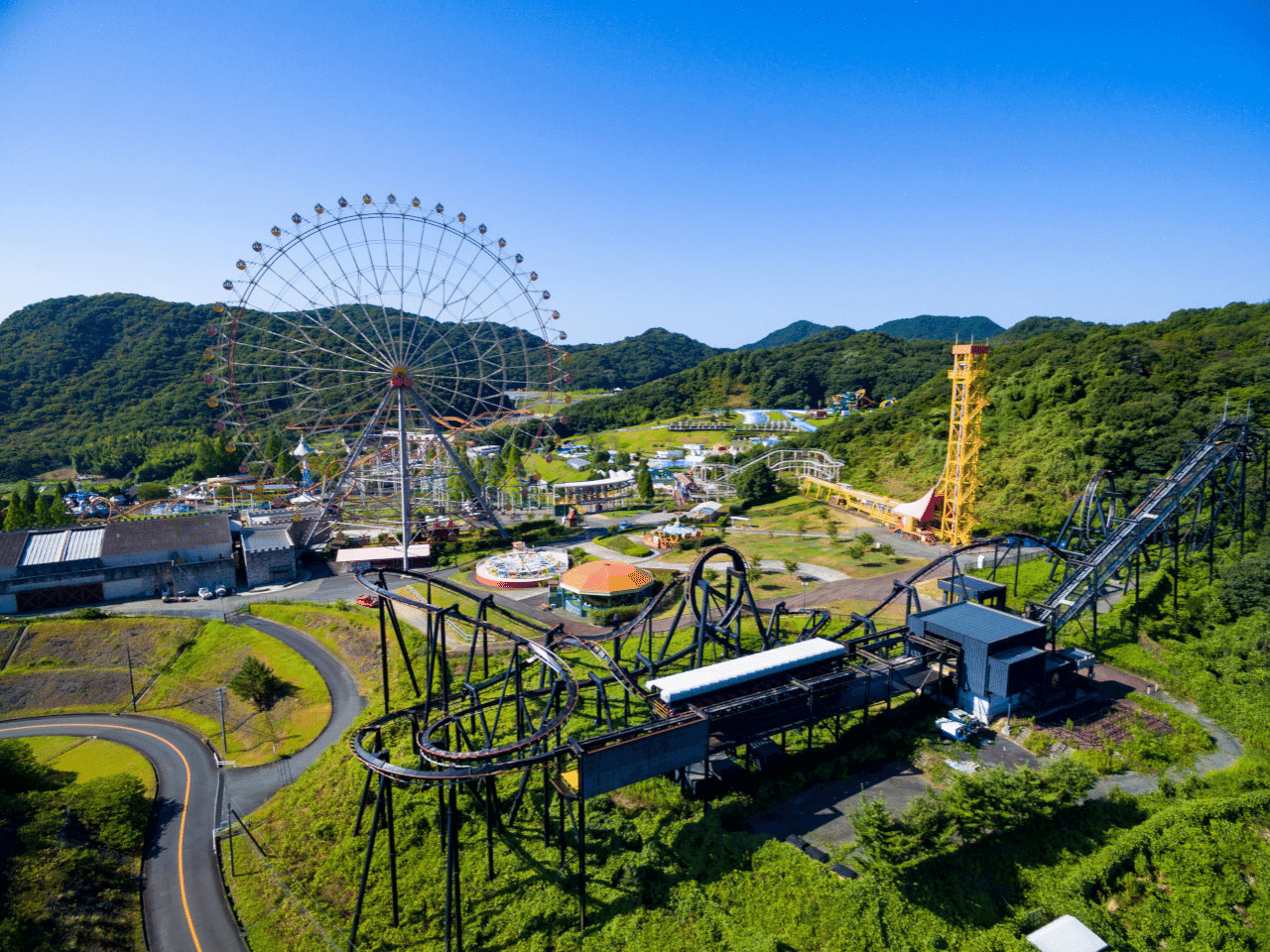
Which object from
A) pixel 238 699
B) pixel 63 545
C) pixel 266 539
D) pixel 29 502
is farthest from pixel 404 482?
pixel 29 502

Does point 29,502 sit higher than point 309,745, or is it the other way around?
point 29,502

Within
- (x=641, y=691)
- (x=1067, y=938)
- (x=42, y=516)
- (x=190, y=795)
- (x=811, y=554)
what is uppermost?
(x=42, y=516)

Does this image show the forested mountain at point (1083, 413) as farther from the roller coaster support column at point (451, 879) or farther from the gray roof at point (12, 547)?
the gray roof at point (12, 547)

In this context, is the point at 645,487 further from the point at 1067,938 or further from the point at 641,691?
the point at 1067,938

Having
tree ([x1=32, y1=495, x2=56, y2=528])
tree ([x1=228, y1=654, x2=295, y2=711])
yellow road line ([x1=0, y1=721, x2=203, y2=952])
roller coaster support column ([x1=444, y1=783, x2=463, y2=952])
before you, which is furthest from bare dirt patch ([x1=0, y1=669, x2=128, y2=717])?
tree ([x1=32, y1=495, x2=56, y2=528])

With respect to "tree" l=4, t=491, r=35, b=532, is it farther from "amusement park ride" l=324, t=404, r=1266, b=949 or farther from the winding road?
"amusement park ride" l=324, t=404, r=1266, b=949

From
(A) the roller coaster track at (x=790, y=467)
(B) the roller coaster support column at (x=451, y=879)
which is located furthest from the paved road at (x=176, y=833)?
(A) the roller coaster track at (x=790, y=467)
